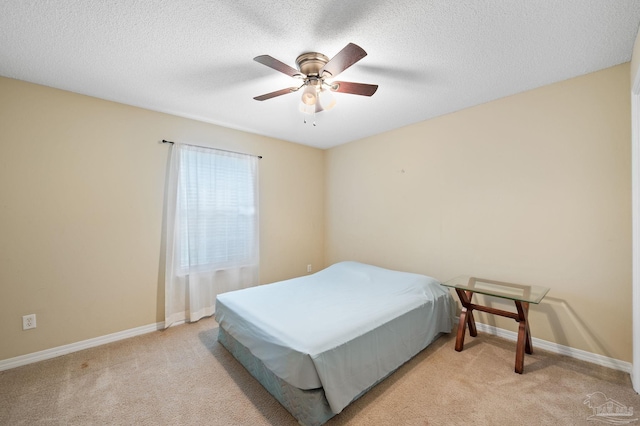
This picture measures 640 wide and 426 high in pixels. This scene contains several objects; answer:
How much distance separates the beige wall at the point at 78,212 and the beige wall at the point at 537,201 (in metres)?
2.77

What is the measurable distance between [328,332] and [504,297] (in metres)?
1.47

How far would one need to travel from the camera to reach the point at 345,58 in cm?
148

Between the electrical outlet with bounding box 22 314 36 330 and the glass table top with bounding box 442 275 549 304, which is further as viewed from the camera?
the electrical outlet with bounding box 22 314 36 330

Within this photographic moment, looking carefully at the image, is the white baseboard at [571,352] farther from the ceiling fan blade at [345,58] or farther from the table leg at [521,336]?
the ceiling fan blade at [345,58]

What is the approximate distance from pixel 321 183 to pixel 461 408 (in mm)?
3443

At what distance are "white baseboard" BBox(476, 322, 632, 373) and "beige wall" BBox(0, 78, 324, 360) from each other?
3592 mm

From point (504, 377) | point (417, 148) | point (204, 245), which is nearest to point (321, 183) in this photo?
point (417, 148)

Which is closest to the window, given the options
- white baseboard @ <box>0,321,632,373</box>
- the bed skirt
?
white baseboard @ <box>0,321,632,373</box>

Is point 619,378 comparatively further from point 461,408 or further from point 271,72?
point 271,72

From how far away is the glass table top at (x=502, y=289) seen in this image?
6.55 ft

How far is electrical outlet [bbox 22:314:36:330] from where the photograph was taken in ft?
7.01

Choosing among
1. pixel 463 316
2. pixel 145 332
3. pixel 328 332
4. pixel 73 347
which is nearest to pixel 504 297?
pixel 463 316

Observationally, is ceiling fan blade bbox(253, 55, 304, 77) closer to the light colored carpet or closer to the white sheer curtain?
the white sheer curtain

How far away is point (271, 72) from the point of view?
2.05 meters
